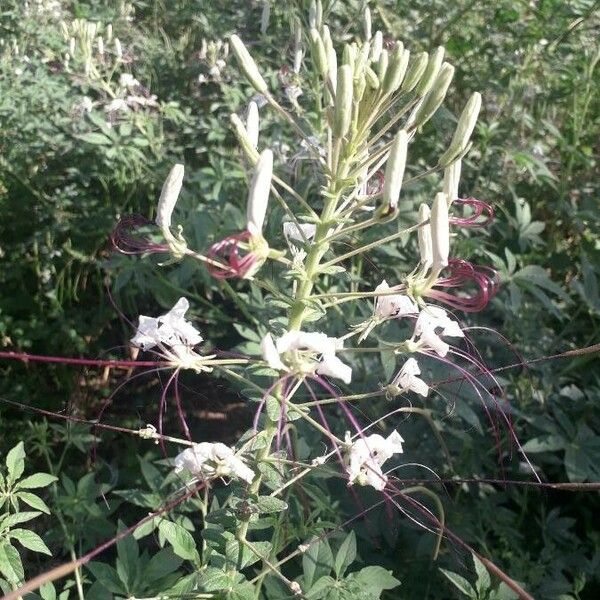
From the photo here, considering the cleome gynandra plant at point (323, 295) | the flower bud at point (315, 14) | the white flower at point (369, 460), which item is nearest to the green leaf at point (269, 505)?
the cleome gynandra plant at point (323, 295)

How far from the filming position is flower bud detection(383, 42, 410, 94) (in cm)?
109

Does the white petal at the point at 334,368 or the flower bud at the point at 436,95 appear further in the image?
the flower bud at the point at 436,95

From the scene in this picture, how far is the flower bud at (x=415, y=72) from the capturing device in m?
1.15

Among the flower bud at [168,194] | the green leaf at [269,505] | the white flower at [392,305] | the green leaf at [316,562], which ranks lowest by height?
the green leaf at [316,562]

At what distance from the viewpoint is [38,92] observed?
128 inches

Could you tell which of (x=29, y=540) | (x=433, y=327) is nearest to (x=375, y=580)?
(x=433, y=327)

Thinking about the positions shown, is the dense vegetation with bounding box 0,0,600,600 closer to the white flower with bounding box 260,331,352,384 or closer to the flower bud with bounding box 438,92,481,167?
the white flower with bounding box 260,331,352,384

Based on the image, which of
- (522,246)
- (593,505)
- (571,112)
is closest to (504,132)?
(571,112)

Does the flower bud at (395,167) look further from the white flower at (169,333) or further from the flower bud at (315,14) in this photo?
the flower bud at (315,14)

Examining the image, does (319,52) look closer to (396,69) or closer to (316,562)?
(396,69)

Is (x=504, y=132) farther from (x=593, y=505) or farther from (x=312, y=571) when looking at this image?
(x=312, y=571)

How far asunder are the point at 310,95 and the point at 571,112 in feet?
4.95

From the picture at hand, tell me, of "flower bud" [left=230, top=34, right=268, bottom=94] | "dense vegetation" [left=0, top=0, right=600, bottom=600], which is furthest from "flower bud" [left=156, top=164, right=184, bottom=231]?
"dense vegetation" [left=0, top=0, right=600, bottom=600]

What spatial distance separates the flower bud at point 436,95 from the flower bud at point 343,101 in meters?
0.15
